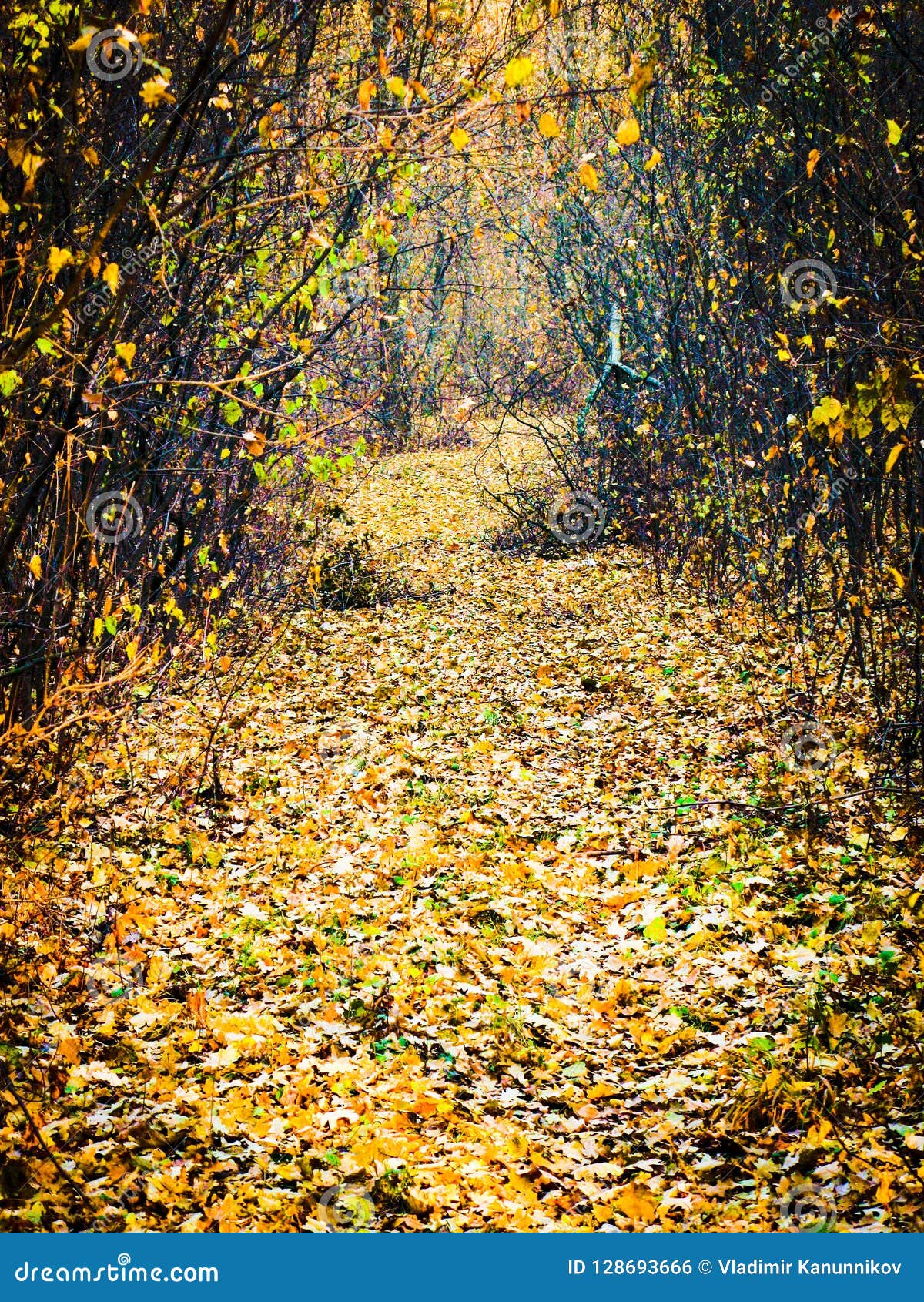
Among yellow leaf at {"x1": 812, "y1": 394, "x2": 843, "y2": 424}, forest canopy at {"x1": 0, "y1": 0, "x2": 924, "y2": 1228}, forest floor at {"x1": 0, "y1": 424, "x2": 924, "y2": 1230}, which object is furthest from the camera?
forest canopy at {"x1": 0, "y1": 0, "x2": 924, "y2": 1228}

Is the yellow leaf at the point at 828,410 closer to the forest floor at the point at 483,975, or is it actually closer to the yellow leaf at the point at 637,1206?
the forest floor at the point at 483,975

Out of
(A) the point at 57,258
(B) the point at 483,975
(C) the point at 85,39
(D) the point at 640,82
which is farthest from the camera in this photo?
(B) the point at 483,975

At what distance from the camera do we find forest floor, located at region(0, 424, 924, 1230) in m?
3.13

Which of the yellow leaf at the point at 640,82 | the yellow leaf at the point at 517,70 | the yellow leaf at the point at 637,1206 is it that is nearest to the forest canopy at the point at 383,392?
the yellow leaf at the point at 637,1206

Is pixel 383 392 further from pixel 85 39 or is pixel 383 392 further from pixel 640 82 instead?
pixel 640 82

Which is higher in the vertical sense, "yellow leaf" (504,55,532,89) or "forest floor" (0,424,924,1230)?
"yellow leaf" (504,55,532,89)

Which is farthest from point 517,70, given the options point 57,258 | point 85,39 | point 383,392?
point 383,392

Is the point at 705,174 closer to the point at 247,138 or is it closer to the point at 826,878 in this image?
the point at 247,138

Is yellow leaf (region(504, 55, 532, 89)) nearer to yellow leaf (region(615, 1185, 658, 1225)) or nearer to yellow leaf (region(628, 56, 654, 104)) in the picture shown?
yellow leaf (region(628, 56, 654, 104))

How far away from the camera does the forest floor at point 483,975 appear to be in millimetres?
3135

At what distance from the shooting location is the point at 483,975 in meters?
4.40

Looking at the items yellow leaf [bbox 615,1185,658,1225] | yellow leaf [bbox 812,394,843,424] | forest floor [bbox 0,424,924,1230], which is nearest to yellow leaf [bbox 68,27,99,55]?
yellow leaf [bbox 812,394,843,424]

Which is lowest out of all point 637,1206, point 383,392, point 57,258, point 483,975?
point 637,1206

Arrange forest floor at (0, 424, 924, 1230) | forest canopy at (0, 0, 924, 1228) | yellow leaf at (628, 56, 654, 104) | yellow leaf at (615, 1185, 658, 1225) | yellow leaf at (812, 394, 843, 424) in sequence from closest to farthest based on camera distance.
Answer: yellow leaf at (628, 56, 654, 104)
yellow leaf at (615, 1185, 658, 1225)
forest floor at (0, 424, 924, 1230)
yellow leaf at (812, 394, 843, 424)
forest canopy at (0, 0, 924, 1228)
